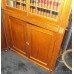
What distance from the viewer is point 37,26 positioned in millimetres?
1793

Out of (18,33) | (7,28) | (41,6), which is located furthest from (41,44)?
(7,28)

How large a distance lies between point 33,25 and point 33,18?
10 centimetres

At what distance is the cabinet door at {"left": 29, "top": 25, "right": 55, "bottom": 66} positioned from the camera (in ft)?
5.81

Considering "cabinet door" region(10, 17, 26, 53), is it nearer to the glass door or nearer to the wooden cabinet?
the wooden cabinet

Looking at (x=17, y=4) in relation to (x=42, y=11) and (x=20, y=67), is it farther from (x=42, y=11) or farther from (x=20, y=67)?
(x=20, y=67)

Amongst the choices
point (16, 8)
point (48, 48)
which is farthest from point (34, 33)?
point (16, 8)

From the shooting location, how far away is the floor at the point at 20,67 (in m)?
2.07

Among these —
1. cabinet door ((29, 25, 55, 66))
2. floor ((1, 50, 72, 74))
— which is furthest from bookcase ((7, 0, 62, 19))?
Result: floor ((1, 50, 72, 74))

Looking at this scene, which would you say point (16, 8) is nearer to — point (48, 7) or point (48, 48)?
point (48, 7)

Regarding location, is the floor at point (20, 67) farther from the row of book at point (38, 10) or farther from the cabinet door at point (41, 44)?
the row of book at point (38, 10)

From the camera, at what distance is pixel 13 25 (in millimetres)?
2086

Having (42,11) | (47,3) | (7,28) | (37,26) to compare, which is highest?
(47,3)

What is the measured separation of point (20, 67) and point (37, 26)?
77cm

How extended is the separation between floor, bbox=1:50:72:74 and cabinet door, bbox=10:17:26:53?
0.65ft
